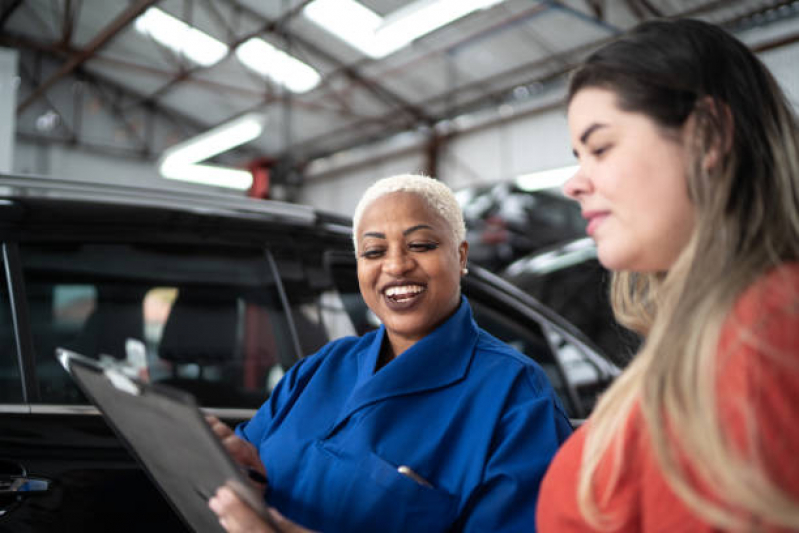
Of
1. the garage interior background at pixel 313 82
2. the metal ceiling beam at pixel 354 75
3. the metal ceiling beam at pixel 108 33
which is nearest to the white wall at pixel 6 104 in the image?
the garage interior background at pixel 313 82

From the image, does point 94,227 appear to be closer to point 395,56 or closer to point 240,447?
point 240,447

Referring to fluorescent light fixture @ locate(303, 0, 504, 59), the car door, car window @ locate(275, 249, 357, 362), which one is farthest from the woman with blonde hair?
fluorescent light fixture @ locate(303, 0, 504, 59)

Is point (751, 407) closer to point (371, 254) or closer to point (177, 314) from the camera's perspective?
point (371, 254)

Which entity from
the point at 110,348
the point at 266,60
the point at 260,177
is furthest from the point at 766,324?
the point at 266,60

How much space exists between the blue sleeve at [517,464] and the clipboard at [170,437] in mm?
377

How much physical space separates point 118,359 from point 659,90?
5.75 feet

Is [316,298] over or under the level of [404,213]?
under

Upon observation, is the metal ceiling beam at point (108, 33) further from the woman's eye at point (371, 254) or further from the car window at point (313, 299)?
the woman's eye at point (371, 254)

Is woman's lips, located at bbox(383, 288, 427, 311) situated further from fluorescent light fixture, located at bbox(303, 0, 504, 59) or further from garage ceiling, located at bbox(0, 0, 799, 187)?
garage ceiling, located at bbox(0, 0, 799, 187)

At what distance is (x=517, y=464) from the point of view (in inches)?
43.4

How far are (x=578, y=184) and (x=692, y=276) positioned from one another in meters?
0.21

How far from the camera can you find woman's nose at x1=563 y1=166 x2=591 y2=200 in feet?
2.79

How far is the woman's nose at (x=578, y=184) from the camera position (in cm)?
85

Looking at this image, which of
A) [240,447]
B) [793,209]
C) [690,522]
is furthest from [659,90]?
[240,447]
